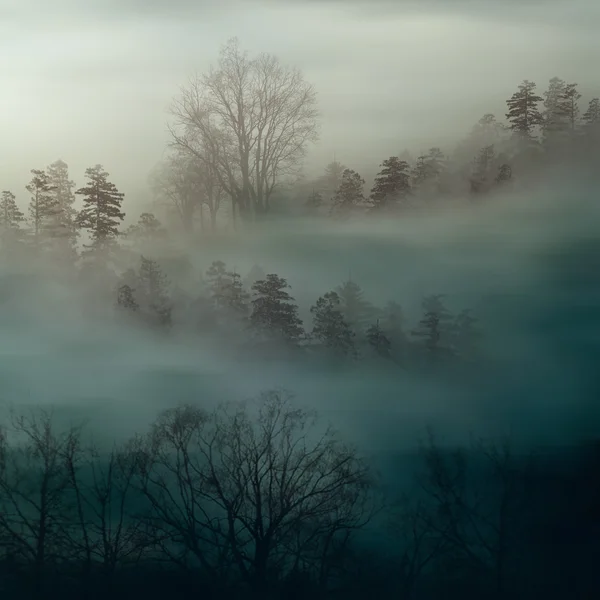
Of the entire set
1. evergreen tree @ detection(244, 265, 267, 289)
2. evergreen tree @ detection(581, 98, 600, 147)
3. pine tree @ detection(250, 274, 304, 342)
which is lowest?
pine tree @ detection(250, 274, 304, 342)

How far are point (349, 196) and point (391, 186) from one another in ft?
0.91

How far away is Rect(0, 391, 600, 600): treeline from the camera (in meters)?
5.25

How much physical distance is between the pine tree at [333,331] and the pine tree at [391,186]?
0.77 meters

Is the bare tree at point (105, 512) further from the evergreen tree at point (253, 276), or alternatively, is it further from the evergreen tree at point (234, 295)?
the evergreen tree at point (253, 276)

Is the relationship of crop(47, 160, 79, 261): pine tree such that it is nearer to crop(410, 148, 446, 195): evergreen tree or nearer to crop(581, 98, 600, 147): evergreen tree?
crop(410, 148, 446, 195): evergreen tree

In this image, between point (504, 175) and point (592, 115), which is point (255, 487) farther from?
point (592, 115)

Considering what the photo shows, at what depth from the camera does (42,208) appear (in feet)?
19.3

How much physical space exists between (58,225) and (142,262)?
64 cm

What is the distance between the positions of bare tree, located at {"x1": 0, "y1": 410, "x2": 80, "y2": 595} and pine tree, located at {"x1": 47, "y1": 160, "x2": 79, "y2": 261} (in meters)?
1.08

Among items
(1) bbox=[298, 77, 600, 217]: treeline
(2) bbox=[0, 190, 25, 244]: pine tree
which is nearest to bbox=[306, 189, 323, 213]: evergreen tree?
(1) bbox=[298, 77, 600, 217]: treeline

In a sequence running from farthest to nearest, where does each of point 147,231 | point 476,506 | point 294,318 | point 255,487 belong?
point 147,231 → point 294,318 → point 255,487 → point 476,506

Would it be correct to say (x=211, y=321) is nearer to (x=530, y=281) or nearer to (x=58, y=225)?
(x=58, y=225)

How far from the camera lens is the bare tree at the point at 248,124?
18.9ft

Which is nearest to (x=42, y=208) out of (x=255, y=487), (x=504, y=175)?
(x=255, y=487)
